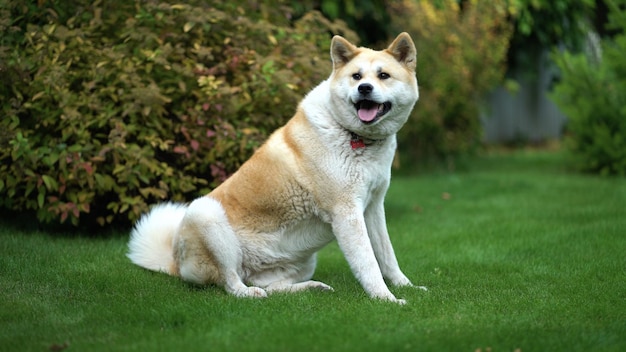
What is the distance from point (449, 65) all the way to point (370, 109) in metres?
6.86

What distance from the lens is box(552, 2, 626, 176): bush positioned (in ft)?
34.1

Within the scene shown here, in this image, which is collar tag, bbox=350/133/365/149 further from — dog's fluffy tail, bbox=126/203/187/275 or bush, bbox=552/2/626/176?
bush, bbox=552/2/626/176

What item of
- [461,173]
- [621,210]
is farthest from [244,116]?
[461,173]

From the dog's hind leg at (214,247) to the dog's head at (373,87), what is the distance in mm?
1032

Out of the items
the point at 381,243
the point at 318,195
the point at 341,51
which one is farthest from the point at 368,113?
the point at 381,243

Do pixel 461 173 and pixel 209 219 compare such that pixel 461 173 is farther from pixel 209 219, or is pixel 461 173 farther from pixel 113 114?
pixel 209 219

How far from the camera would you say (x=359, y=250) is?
466 cm

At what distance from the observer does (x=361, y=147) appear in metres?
4.81

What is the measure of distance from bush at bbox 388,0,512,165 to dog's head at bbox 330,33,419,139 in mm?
6103

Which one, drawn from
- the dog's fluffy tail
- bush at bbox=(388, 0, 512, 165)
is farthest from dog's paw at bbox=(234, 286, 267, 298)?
bush at bbox=(388, 0, 512, 165)

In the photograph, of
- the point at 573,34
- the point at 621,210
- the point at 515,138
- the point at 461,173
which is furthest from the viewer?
the point at 515,138

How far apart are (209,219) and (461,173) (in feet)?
24.2

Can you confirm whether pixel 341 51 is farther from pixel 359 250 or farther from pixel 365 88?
pixel 359 250

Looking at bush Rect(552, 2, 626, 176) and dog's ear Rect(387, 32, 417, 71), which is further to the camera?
bush Rect(552, 2, 626, 176)
